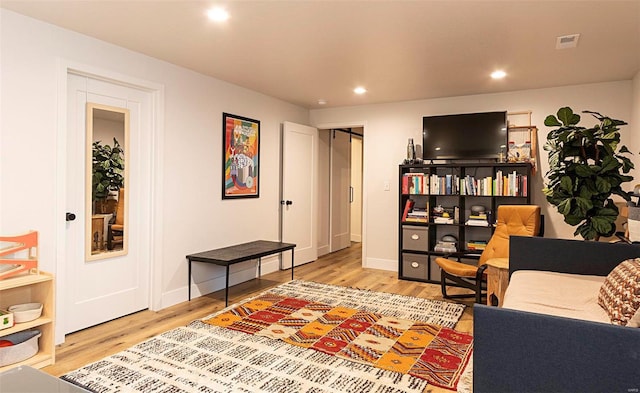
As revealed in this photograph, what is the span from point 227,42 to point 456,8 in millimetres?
1729

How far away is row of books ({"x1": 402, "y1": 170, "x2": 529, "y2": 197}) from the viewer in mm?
4582

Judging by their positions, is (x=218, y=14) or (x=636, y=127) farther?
(x=636, y=127)

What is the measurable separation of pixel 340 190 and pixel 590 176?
14.6 feet

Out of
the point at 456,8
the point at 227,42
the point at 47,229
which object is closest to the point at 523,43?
the point at 456,8

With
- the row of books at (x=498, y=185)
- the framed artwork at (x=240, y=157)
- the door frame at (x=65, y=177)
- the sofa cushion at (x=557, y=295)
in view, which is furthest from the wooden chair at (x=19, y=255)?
the row of books at (x=498, y=185)

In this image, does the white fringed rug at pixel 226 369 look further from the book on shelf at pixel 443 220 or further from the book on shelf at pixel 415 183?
the book on shelf at pixel 415 183

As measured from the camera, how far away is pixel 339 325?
11.0 ft

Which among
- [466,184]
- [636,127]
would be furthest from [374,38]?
[636,127]

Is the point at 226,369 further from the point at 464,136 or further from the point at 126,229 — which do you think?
the point at 464,136

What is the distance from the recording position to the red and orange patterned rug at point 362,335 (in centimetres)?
265

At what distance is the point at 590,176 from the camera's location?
10.4 ft

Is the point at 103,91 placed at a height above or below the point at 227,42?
below

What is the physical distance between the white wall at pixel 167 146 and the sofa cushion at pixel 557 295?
297 centimetres

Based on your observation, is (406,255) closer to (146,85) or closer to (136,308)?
(136,308)
